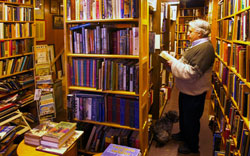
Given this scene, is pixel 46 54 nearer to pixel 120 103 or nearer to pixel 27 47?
pixel 27 47

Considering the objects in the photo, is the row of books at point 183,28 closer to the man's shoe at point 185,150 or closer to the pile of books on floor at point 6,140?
the man's shoe at point 185,150

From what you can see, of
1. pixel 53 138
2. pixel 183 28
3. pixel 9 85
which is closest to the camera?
pixel 53 138

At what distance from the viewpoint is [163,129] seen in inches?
121

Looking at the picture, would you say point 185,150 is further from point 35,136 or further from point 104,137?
Result: point 35,136

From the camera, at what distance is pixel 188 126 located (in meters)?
2.62

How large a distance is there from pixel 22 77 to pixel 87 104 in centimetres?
185

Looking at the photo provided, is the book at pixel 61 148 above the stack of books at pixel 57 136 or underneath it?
underneath

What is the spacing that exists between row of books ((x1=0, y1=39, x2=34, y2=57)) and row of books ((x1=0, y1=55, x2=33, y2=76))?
0.10 m

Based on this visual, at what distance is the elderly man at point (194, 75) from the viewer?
2.34 meters

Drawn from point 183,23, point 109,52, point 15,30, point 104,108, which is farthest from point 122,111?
point 183,23

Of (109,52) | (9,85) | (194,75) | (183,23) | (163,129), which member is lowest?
(163,129)

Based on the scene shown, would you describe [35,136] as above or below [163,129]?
above

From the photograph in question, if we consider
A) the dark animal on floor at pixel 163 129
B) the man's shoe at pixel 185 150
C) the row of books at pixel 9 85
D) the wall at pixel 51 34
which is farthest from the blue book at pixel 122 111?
the wall at pixel 51 34

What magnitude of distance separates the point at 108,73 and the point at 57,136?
2.52 ft
